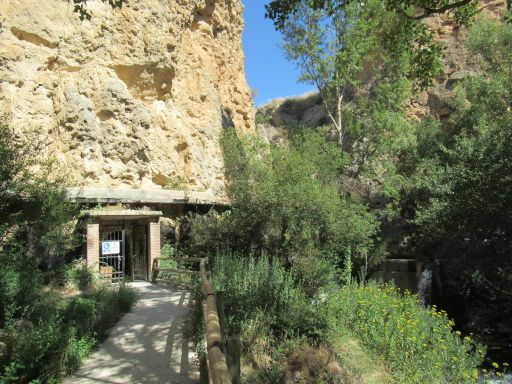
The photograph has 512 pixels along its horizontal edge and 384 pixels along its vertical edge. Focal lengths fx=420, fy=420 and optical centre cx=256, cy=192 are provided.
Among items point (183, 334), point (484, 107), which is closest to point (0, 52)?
point (183, 334)

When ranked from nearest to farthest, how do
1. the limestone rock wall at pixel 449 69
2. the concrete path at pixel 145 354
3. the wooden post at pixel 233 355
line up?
the wooden post at pixel 233 355
the concrete path at pixel 145 354
the limestone rock wall at pixel 449 69

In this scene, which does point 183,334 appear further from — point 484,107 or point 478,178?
point 484,107

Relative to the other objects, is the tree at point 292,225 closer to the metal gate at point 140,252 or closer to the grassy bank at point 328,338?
the grassy bank at point 328,338

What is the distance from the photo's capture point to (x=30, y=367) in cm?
525

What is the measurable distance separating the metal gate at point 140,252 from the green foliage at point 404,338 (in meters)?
8.91

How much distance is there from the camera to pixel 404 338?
321 inches

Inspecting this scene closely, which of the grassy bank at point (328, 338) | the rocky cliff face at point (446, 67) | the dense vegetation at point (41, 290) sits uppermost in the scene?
the rocky cliff face at point (446, 67)

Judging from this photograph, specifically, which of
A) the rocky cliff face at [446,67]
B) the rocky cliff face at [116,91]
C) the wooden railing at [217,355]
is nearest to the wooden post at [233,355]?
the wooden railing at [217,355]

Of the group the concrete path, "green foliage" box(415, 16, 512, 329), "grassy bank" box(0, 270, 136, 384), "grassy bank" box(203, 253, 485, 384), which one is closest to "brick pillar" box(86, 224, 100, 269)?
the concrete path

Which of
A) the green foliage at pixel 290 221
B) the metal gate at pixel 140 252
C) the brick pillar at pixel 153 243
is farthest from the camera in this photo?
the metal gate at pixel 140 252

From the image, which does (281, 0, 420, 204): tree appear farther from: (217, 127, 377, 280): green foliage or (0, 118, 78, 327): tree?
(0, 118, 78, 327): tree

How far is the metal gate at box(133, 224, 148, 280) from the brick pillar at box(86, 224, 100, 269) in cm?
229

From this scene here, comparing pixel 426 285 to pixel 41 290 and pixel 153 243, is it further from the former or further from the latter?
pixel 41 290

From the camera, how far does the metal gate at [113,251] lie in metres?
15.3
